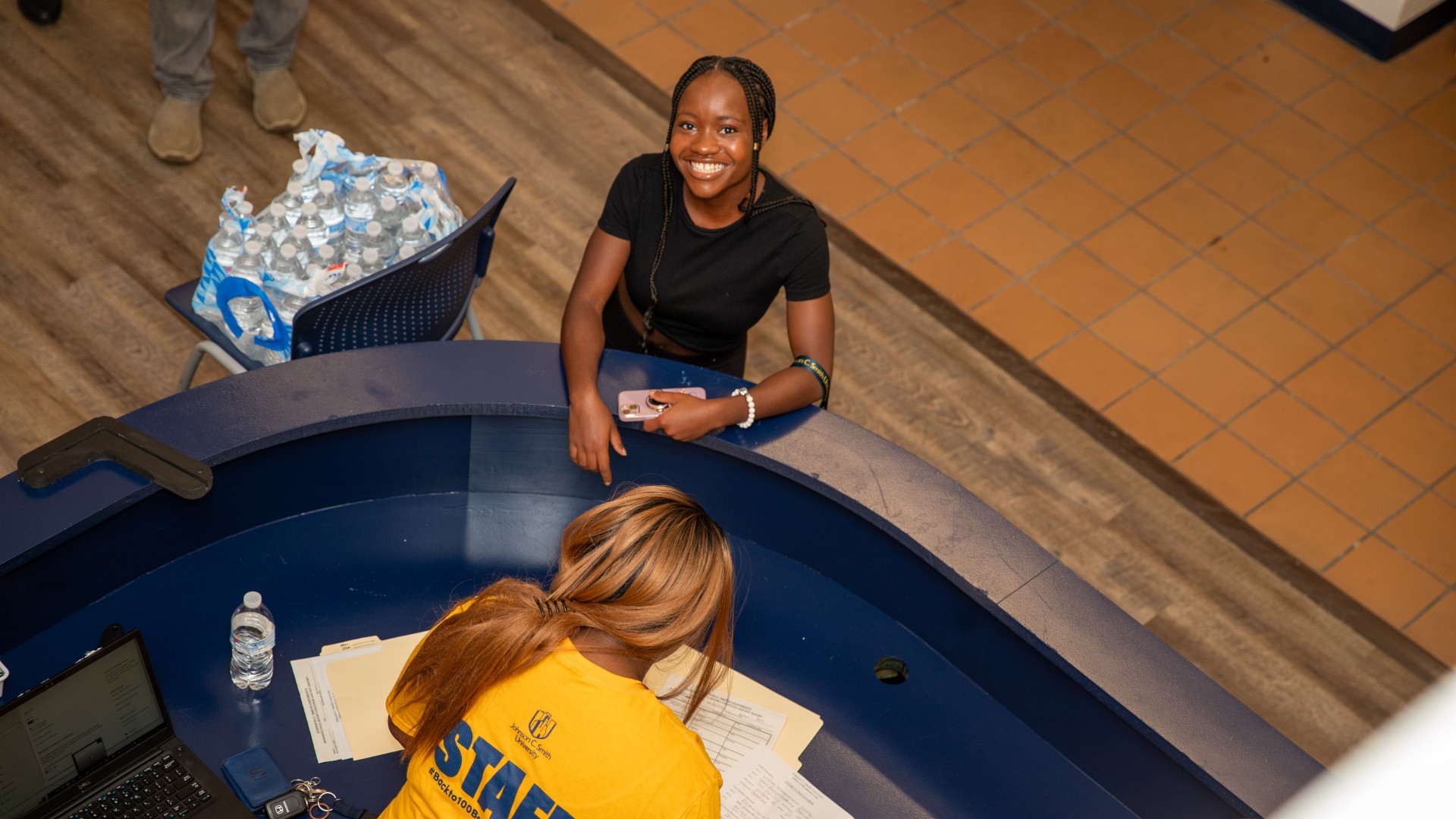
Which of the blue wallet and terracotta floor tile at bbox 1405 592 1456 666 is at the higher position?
the blue wallet

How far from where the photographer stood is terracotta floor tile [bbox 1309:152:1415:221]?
4750 mm

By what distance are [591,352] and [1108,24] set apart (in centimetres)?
352

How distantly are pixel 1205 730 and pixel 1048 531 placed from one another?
1.56 meters

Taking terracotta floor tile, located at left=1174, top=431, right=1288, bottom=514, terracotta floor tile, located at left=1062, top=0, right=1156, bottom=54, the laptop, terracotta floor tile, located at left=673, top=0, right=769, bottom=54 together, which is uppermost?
the laptop

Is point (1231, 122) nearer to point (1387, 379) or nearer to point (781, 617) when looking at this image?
point (1387, 379)

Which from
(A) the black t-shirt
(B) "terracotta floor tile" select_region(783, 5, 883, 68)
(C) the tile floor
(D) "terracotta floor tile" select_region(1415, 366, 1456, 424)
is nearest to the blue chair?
(A) the black t-shirt

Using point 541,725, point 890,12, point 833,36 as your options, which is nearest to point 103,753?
point 541,725

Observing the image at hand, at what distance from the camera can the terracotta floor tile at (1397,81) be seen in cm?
515

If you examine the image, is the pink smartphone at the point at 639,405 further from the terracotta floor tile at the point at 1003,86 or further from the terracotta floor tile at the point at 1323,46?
the terracotta floor tile at the point at 1323,46

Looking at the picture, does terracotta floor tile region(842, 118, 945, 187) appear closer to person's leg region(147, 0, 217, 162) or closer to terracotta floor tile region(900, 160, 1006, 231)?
terracotta floor tile region(900, 160, 1006, 231)

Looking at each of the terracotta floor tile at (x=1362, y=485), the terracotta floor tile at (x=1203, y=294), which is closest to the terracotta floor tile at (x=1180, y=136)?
the terracotta floor tile at (x=1203, y=294)

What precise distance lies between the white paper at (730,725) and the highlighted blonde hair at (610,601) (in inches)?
21.2

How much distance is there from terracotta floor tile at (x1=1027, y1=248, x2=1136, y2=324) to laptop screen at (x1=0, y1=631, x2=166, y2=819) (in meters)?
3.12

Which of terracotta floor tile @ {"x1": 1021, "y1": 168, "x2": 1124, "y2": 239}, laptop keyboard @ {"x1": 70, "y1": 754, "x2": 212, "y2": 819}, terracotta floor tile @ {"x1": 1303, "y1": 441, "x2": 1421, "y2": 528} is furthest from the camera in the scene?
terracotta floor tile @ {"x1": 1021, "y1": 168, "x2": 1124, "y2": 239}
